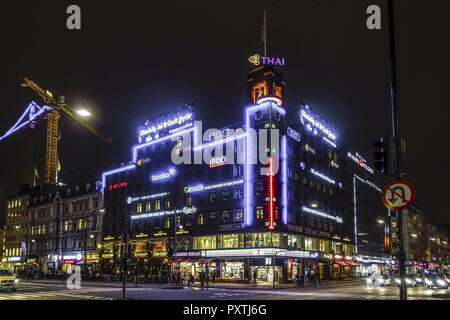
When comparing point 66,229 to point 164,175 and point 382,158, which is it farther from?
point 382,158

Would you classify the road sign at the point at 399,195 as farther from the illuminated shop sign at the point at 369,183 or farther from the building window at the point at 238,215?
the illuminated shop sign at the point at 369,183

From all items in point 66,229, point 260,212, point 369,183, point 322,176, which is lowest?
point 66,229

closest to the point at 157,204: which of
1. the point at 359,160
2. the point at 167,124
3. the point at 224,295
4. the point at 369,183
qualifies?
the point at 167,124

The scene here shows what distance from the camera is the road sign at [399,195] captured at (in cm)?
1095

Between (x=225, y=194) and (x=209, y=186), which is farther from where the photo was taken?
(x=209, y=186)

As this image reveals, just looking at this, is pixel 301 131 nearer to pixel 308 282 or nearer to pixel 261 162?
pixel 261 162

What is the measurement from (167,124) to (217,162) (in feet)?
54.6

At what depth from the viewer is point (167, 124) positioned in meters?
78.3

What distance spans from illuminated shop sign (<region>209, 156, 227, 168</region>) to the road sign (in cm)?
5382

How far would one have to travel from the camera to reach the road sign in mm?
10953

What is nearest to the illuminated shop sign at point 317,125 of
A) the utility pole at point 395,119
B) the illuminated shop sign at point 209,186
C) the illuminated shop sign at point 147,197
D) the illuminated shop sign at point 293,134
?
the illuminated shop sign at point 293,134

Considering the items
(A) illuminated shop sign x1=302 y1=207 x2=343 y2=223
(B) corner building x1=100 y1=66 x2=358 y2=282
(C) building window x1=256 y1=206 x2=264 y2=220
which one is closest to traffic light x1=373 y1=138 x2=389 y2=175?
(B) corner building x1=100 y1=66 x2=358 y2=282

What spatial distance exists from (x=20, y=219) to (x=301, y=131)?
78934mm
